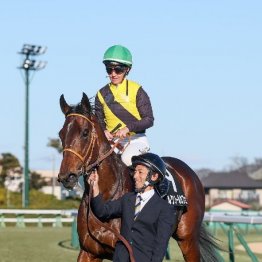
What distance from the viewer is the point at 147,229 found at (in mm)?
6305

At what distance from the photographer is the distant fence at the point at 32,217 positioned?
91.6 feet

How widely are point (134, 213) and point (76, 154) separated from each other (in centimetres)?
108

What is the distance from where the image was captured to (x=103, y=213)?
682 cm

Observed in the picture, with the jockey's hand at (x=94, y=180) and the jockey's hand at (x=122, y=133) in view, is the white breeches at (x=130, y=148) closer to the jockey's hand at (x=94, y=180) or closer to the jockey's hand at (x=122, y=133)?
the jockey's hand at (x=122, y=133)

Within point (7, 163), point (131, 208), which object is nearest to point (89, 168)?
point (131, 208)

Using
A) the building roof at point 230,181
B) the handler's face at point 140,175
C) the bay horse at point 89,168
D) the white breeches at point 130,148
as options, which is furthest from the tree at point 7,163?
the handler's face at point 140,175

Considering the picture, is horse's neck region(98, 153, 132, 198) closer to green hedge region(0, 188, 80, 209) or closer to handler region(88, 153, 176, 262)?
handler region(88, 153, 176, 262)

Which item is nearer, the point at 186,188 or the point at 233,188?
the point at 186,188

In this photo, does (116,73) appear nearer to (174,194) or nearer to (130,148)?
(130,148)

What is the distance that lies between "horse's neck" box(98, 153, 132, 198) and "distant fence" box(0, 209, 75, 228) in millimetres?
19691

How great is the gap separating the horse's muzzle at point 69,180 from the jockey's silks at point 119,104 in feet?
4.52

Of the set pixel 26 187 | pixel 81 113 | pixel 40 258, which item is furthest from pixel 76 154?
pixel 26 187

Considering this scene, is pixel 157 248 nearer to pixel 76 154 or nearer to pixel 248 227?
pixel 76 154

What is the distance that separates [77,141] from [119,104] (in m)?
1.14
